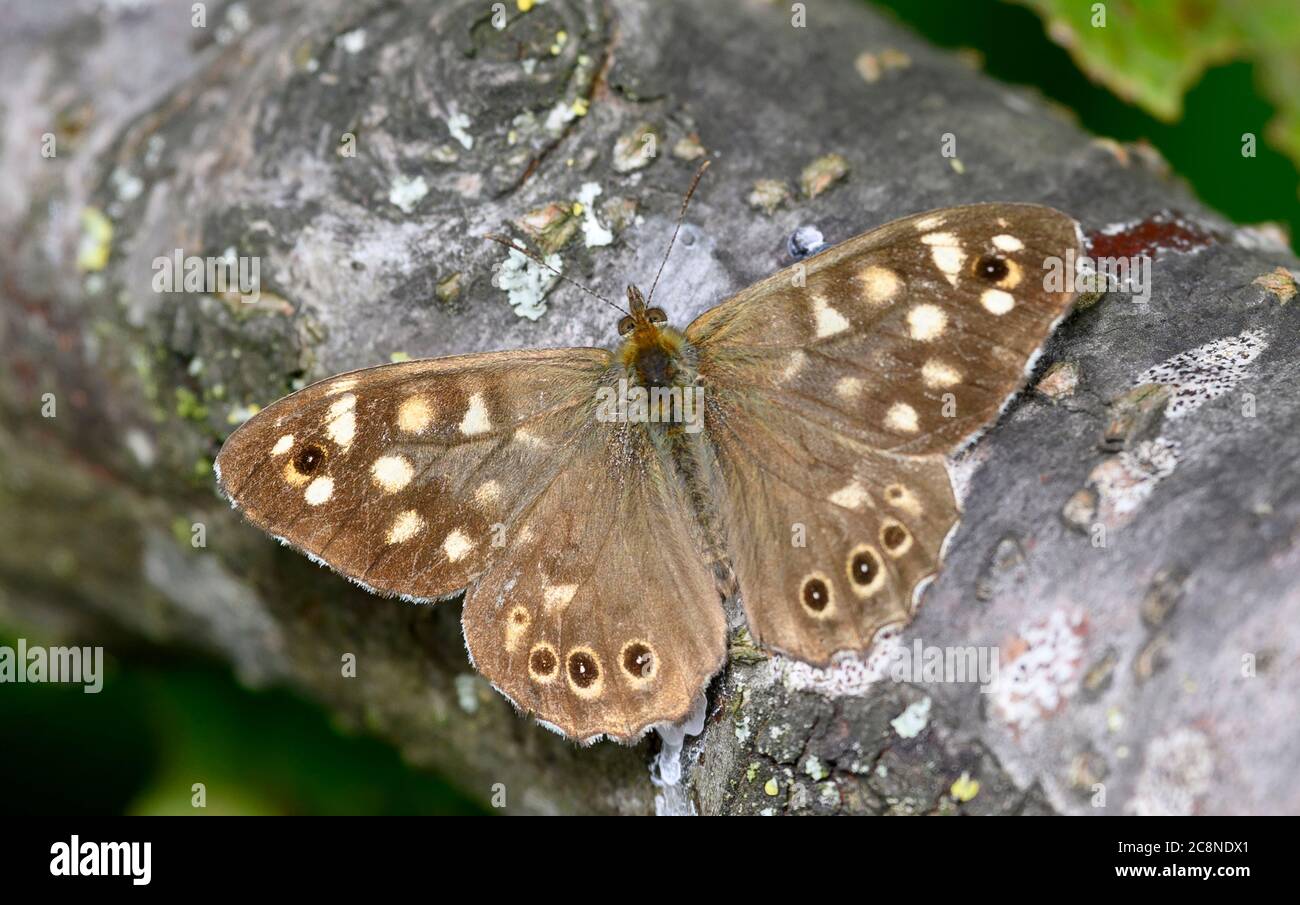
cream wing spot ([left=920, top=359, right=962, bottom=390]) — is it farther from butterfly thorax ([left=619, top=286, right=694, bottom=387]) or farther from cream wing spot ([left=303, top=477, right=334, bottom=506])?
cream wing spot ([left=303, top=477, right=334, bottom=506])

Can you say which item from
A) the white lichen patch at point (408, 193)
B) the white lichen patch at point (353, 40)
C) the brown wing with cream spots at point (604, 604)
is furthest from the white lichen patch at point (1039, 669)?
the white lichen patch at point (353, 40)

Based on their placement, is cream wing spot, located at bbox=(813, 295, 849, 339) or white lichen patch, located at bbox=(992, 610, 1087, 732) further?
cream wing spot, located at bbox=(813, 295, 849, 339)

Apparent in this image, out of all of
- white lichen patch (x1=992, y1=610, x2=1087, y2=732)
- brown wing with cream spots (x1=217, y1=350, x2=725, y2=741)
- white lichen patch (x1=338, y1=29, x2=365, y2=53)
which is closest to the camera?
white lichen patch (x1=992, y1=610, x2=1087, y2=732)

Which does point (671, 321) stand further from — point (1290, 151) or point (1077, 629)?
point (1290, 151)

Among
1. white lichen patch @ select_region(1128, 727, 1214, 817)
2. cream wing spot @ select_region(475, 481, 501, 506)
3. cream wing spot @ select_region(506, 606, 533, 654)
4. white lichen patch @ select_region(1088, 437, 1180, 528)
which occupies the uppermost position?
cream wing spot @ select_region(475, 481, 501, 506)

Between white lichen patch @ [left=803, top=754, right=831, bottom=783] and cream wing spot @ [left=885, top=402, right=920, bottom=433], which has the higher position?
cream wing spot @ [left=885, top=402, right=920, bottom=433]

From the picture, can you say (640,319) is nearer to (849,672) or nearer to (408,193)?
(408,193)

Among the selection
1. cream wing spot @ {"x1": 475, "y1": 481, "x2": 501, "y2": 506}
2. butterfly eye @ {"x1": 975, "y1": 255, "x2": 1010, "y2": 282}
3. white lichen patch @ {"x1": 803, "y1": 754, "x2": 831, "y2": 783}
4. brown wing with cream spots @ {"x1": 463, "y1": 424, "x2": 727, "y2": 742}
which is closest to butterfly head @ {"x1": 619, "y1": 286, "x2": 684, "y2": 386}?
brown wing with cream spots @ {"x1": 463, "y1": 424, "x2": 727, "y2": 742}
